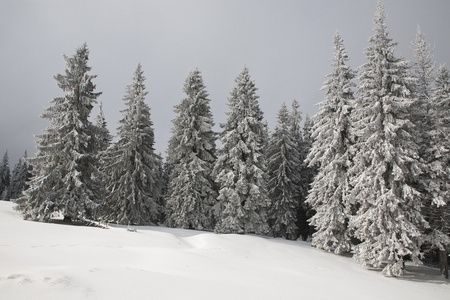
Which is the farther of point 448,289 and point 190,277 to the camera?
point 448,289

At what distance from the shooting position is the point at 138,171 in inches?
1019

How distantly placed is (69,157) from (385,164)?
22.0m

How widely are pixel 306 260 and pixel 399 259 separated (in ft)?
18.7

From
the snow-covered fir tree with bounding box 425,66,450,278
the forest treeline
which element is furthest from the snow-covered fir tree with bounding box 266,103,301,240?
the snow-covered fir tree with bounding box 425,66,450,278

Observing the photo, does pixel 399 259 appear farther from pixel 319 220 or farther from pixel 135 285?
pixel 135 285

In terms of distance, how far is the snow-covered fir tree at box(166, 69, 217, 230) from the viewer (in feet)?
83.5

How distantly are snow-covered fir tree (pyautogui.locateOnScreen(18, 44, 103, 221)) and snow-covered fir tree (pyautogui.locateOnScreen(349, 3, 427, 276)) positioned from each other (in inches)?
745

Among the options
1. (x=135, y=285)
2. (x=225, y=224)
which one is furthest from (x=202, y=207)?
(x=135, y=285)

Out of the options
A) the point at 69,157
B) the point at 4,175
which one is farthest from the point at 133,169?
the point at 4,175

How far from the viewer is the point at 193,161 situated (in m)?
26.2

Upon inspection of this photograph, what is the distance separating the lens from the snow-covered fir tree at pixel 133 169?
984 inches

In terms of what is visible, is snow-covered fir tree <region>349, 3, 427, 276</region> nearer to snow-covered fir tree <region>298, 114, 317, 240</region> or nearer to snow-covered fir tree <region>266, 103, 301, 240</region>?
snow-covered fir tree <region>266, 103, 301, 240</region>

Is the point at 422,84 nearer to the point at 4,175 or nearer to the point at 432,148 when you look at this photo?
the point at 432,148

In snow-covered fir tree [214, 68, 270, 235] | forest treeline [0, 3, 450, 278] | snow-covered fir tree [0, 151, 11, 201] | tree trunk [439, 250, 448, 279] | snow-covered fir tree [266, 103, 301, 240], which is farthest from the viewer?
snow-covered fir tree [0, 151, 11, 201]
